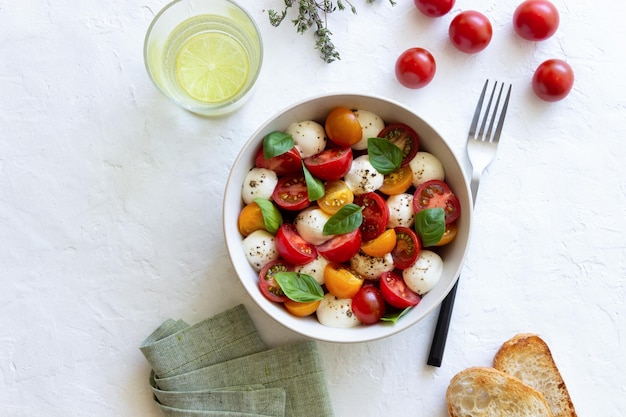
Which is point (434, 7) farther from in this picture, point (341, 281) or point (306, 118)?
point (341, 281)

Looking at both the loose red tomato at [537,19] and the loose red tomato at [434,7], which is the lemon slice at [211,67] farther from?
the loose red tomato at [537,19]

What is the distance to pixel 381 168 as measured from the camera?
160cm

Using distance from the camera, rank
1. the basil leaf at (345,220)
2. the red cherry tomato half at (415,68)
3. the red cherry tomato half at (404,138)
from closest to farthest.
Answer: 1. the basil leaf at (345,220)
2. the red cherry tomato half at (404,138)
3. the red cherry tomato half at (415,68)

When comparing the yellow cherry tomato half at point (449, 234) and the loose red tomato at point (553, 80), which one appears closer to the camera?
the yellow cherry tomato half at point (449, 234)

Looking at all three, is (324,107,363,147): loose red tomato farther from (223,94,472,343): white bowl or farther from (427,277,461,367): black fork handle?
(427,277,461,367): black fork handle

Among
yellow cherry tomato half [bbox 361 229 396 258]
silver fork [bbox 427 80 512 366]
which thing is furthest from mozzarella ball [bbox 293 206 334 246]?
silver fork [bbox 427 80 512 366]

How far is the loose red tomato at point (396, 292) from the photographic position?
5.19ft

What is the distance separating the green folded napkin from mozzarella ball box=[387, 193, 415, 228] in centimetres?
43

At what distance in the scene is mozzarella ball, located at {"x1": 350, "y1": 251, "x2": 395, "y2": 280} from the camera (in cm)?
162

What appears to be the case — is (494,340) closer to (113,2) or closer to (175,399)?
(175,399)

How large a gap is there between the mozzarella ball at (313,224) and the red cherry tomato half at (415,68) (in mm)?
469

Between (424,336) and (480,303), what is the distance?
189mm

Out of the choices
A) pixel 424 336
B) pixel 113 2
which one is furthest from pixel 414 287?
pixel 113 2

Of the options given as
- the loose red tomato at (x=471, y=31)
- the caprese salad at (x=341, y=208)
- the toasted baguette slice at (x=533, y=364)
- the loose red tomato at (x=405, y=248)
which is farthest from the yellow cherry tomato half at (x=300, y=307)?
the loose red tomato at (x=471, y=31)
